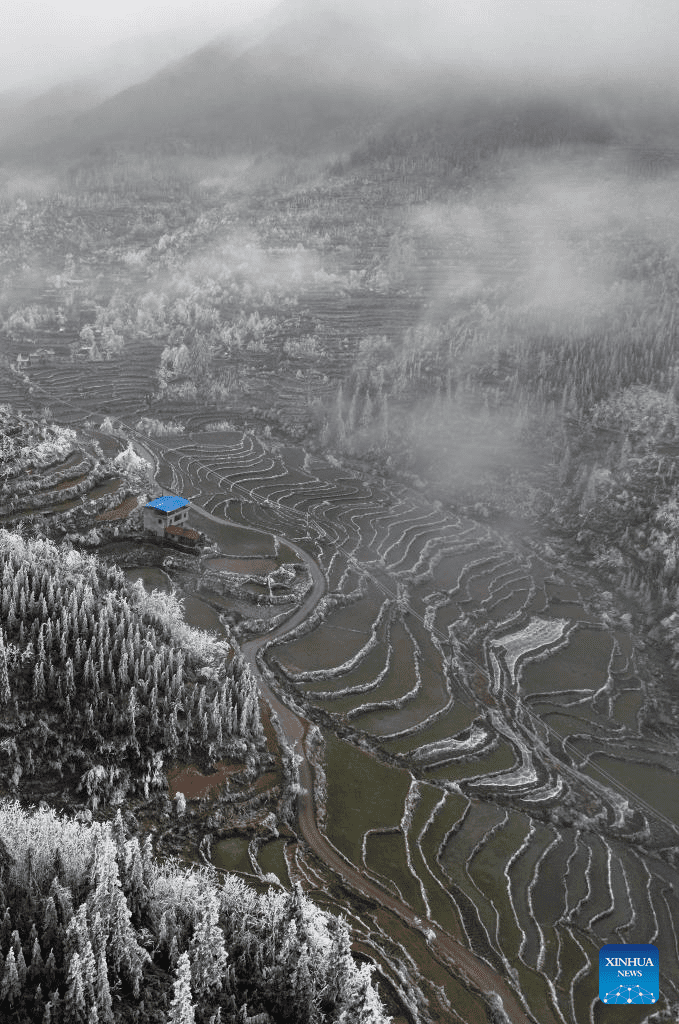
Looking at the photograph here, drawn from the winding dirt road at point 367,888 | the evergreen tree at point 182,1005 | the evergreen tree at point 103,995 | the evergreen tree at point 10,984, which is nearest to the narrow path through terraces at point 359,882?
the winding dirt road at point 367,888

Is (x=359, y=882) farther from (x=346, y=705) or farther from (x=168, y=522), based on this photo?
Answer: (x=168, y=522)

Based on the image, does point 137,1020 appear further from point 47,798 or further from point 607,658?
point 607,658

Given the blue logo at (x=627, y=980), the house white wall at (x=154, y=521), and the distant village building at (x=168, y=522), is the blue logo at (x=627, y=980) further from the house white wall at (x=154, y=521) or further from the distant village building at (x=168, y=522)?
the house white wall at (x=154, y=521)

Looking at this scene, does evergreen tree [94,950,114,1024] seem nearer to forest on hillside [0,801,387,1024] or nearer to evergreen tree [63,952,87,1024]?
forest on hillside [0,801,387,1024]

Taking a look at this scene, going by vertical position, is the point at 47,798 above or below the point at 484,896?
above

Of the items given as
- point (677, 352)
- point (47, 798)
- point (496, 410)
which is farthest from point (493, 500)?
point (47, 798)
